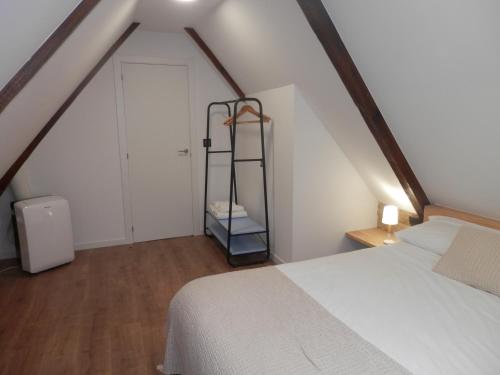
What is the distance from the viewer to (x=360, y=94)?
6.95ft

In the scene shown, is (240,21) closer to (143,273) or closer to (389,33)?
(389,33)

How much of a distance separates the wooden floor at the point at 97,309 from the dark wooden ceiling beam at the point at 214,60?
1826 millimetres

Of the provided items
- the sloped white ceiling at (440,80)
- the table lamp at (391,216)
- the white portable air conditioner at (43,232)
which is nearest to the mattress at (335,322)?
the sloped white ceiling at (440,80)

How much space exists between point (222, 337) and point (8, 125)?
1652mm

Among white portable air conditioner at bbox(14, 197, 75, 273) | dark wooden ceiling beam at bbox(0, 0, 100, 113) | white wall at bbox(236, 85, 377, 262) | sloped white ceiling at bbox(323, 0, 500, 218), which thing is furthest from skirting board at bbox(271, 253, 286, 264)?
dark wooden ceiling beam at bbox(0, 0, 100, 113)

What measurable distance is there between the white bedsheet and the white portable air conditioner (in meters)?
2.33

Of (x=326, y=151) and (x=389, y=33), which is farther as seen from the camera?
(x=326, y=151)

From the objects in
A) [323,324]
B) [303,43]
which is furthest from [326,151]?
[323,324]

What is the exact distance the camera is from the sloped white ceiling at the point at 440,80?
1438 mm

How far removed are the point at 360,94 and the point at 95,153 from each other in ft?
9.08

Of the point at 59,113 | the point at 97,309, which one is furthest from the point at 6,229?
the point at 97,309

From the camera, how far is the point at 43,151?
3.42 metres

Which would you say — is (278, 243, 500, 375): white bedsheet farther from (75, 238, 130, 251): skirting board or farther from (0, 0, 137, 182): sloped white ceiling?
(75, 238, 130, 251): skirting board

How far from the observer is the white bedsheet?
46.6 inches
